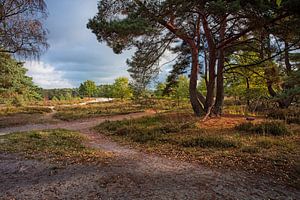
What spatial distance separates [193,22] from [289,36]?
4750 mm

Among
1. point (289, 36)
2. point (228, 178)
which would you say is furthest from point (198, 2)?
point (228, 178)

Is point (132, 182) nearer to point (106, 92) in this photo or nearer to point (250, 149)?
point (250, 149)

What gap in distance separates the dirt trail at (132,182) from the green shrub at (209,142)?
5.20 ft

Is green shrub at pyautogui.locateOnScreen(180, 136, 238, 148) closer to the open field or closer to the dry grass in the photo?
the open field

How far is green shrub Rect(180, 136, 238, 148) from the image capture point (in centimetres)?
621

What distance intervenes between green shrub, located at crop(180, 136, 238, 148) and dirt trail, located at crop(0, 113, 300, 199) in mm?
1584

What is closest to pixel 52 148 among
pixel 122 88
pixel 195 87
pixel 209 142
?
pixel 209 142

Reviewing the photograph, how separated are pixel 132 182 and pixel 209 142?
3344mm

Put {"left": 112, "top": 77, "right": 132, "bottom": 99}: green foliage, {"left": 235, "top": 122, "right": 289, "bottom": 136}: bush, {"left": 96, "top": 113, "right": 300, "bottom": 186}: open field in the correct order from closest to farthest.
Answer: {"left": 96, "top": 113, "right": 300, "bottom": 186}: open field → {"left": 235, "top": 122, "right": 289, "bottom": 136}: bush → {"left": 112, "top": 77, "right": 132, "bottom": 99}: green foliage

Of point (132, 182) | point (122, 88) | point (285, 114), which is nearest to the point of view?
point (132, 182)

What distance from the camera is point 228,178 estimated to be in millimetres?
4047

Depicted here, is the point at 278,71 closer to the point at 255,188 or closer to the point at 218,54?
the point at 218,54

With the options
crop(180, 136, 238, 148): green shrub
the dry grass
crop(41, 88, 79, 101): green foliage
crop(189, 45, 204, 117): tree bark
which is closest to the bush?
crop(180, 136, 238, 148): green shrub

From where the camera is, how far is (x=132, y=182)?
3908 mm
